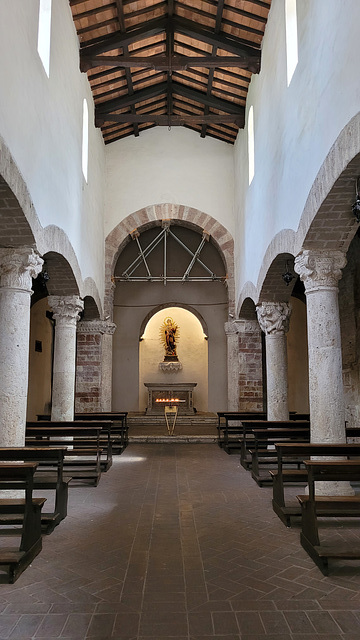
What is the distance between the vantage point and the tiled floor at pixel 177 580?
3283mm

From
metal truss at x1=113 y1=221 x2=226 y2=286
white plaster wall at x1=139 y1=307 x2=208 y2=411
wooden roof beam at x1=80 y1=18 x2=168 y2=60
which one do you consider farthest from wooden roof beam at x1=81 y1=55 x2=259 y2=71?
white plaster wall at x1=139 y1=307 x2=208 y2=411

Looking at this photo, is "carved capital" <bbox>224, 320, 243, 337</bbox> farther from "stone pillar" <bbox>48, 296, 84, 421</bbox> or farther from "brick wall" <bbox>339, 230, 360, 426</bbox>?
"stone pillar" <bbox>48, 296, 84, 421</bbox>

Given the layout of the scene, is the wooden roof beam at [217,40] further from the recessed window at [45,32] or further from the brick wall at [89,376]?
the brick wall at [89,376]

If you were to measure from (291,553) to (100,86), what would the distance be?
1140cm

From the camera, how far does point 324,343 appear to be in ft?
22.2

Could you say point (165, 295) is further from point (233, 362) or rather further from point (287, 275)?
point (287, 275)

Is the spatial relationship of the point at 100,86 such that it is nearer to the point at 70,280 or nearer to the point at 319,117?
the point at 70,280

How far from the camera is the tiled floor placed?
10.8ft

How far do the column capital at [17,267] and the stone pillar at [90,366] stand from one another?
7.17 m

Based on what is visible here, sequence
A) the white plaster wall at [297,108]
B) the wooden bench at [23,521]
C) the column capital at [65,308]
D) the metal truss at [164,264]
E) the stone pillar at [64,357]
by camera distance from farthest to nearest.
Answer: the metal truss at [164,264], the column capital at [65,308], the stone pillar at [64,357], the white plaster wall at [297,108], the wooden bench at [23,521]

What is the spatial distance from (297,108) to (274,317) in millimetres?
4281

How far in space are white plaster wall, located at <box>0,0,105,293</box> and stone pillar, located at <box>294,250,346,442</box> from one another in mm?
4111

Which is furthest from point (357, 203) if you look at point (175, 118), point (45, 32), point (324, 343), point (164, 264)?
point (164, 264)

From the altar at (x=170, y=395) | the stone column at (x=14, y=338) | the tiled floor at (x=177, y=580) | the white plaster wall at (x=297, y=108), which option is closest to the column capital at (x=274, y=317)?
the white plaster wall at (x=297, y=108)
